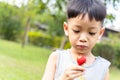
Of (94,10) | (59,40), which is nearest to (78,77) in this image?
(94,10)

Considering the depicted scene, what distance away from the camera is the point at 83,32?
210cm

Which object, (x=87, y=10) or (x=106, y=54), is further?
(x=106, y=54)

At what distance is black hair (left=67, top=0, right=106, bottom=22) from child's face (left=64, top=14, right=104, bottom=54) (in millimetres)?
29

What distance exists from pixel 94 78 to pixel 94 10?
16.3 inches

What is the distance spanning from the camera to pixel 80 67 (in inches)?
77.2

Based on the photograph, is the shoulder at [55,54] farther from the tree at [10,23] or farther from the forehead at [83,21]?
the tree at [10,23]

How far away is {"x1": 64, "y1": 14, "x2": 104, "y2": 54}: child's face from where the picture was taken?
2.10m

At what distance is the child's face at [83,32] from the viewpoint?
6.88 feet

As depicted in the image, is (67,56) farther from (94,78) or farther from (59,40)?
(59,40)

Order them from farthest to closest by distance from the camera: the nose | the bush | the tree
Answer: the tree < the bush < the nose

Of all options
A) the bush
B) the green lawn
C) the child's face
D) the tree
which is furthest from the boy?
the tree

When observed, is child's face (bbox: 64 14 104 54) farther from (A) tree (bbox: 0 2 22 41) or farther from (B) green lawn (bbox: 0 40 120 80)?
(A) tree (bbox: 0 2 22 41)

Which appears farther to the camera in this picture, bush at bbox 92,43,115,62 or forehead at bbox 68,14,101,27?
bush at bbox 92,43,115,62

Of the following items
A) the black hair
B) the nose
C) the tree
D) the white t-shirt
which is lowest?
the tree
